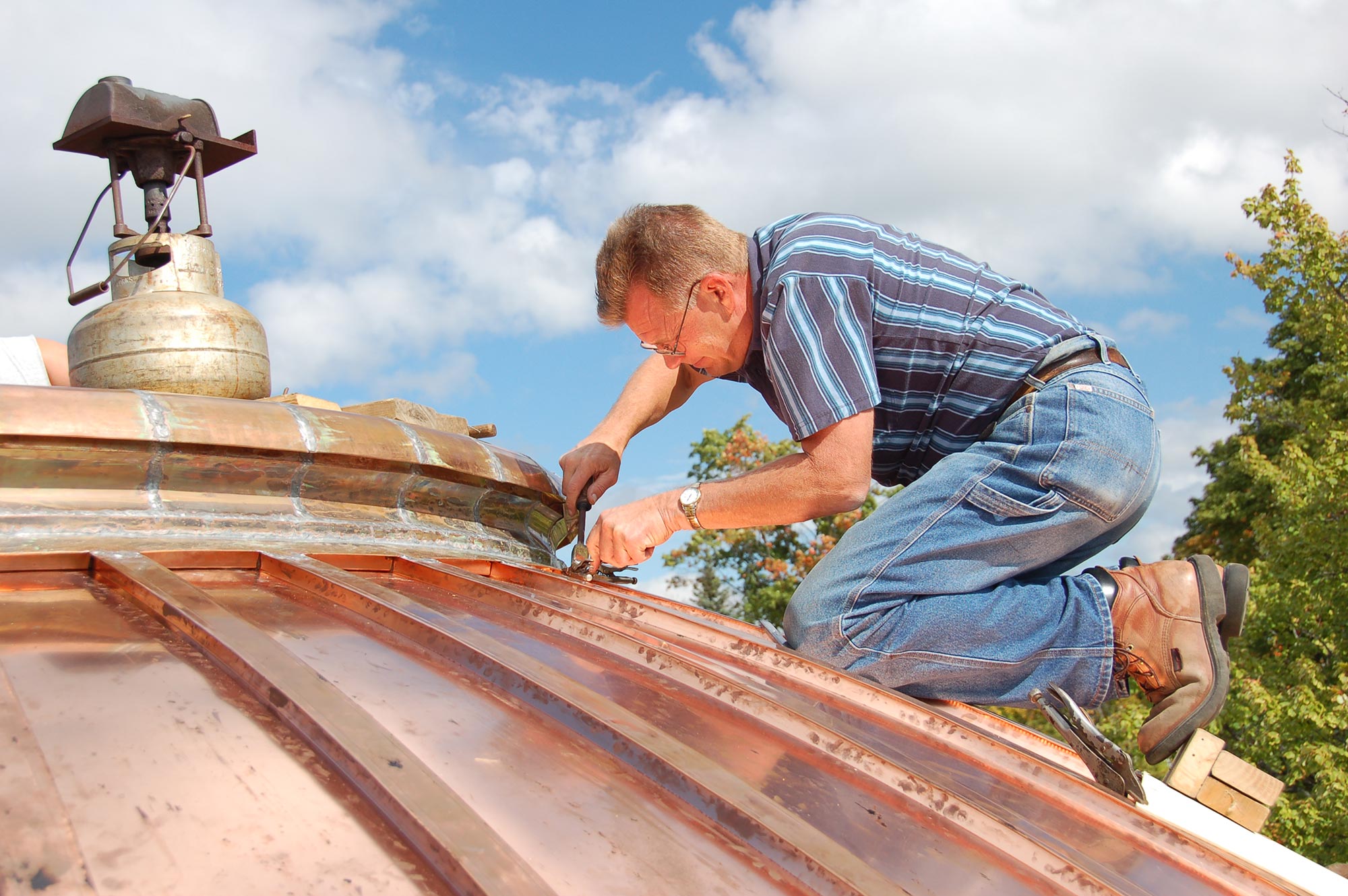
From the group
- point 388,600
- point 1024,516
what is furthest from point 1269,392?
point 388,600

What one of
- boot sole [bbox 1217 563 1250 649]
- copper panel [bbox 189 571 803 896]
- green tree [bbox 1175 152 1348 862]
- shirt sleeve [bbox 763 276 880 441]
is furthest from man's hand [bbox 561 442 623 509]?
green tree [bbox 1175 152 1348 862]

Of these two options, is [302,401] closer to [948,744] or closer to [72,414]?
[72,414]

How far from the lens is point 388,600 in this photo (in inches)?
79.9

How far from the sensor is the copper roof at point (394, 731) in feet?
3.69

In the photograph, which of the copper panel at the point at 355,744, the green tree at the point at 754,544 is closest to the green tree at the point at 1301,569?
the green tree at the point at 754,544

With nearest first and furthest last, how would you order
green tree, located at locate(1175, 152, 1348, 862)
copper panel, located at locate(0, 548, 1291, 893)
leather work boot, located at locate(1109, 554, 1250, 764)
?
copper panel, located at locate(0, 548, 1291, 893)
leather work boot, located at locate(1109, 554, 1250, 764)
green tree, located at locate(1175, 152, 1348, 862)

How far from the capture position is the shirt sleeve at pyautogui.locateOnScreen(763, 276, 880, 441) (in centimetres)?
257

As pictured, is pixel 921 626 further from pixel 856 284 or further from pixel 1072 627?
pixel 856 284

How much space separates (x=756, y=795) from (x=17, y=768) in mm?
838

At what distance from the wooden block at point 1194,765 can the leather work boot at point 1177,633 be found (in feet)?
0.85

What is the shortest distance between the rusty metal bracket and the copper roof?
42mm

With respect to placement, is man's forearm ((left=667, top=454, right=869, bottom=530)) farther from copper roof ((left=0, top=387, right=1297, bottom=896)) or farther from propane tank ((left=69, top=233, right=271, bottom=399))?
propane tank ((left=69, top=233, right=271, bottom=399))

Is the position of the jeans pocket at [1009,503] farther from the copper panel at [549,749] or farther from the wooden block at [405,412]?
the wooden block at [405,412]

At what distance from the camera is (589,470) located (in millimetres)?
3184
